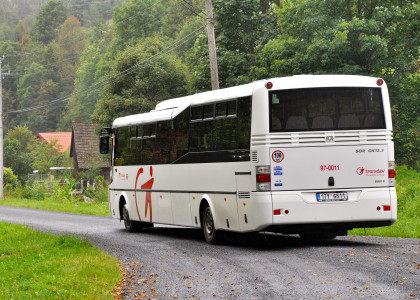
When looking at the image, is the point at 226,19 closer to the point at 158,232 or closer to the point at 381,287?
the point at 158,232

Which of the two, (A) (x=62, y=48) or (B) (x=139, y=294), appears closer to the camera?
(B) (x=139, y=294)

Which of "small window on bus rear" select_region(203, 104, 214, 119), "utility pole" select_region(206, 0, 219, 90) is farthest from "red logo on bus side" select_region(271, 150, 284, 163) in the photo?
"utility pole" select_region(206, 0, 219, 90)

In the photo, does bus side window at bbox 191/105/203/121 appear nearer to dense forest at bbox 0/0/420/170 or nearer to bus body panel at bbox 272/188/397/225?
bus body panel at bbox 272/188/397/225

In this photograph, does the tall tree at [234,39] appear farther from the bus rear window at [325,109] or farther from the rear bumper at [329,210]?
the rear bumper at [329,210]

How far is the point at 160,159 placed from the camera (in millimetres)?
19203

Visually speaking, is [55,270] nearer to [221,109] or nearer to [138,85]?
[221,109]

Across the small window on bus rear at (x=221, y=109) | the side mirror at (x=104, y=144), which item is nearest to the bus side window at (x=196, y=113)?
the small window on bus rear at (x=221, y=109)

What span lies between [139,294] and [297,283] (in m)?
2.02

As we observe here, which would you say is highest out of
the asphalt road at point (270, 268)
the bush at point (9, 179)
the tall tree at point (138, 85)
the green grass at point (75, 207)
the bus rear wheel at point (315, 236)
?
the tall tree at point (138, 85)

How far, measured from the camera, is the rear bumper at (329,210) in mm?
14281

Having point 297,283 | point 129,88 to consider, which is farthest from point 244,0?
point 297,283

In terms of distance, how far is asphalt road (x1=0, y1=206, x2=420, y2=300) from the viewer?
33.0 feet

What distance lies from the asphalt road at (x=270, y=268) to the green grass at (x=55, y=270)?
401 mm

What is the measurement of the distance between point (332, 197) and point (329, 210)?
0.78 ft
